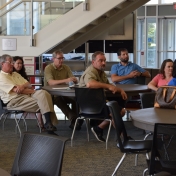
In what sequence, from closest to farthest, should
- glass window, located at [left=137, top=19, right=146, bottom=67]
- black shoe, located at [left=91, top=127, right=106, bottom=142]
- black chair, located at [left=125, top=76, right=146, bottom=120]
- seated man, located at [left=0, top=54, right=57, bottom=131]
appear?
1. black shoe, located at [left=91, top=127, right=106, bottom=142]
2. seated man, located at [left=0, top=54, right=57, bottom=131]
3. black chair, located at [left=125, top=76, right=146, bottom=120]
4. glass window, located at [left=137, top=19, right=146, bottom=67]

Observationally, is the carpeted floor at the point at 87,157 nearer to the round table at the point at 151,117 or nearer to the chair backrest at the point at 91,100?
the chair backrest at the point at 91,100

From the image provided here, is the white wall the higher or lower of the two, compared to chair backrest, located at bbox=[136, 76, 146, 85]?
higher

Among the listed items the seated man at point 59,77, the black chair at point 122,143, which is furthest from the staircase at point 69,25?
the black chair at point 122,143

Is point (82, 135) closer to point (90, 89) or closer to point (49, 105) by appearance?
point (49, 105)

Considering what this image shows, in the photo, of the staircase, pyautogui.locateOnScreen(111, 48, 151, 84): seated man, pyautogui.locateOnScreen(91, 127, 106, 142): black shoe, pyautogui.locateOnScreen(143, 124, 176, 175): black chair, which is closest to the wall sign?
the staircase

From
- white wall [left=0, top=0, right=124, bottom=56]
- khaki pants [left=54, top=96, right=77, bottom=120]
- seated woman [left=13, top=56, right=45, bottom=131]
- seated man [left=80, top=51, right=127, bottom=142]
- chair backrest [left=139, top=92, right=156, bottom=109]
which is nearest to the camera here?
chair backrest [left=139, top=92, right=156, bottom=109]

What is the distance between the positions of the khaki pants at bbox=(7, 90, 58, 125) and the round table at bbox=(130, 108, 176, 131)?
2997mm

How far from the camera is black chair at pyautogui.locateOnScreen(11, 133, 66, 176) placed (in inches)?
128

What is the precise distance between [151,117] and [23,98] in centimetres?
374

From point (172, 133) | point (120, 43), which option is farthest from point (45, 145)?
point (120, 43)

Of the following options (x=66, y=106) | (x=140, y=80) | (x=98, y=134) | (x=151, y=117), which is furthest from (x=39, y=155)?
(x=140, y=80)

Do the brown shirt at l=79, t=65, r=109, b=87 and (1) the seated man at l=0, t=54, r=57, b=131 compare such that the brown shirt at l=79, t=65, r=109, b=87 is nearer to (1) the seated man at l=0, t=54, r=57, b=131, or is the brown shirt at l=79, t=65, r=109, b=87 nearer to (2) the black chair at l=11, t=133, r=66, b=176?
(1) the seated man at l=0, t=54, r=57, b=131

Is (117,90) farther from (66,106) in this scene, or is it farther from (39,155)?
(39,155)

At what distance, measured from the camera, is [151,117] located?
472 cm
